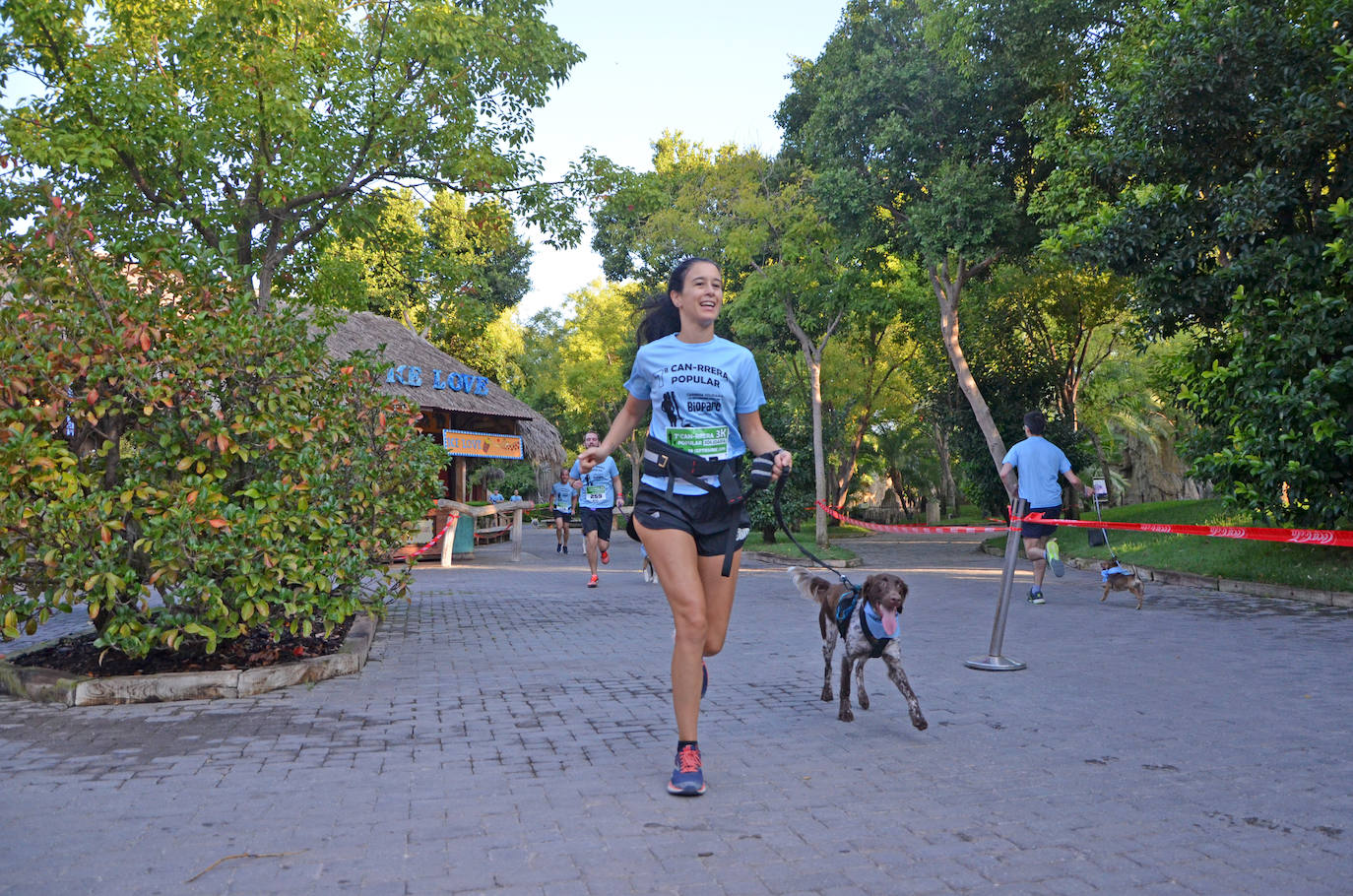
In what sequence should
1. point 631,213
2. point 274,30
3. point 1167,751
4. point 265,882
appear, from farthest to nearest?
point 631,213 → point 274,30 → point 1167,751 → point 265,882

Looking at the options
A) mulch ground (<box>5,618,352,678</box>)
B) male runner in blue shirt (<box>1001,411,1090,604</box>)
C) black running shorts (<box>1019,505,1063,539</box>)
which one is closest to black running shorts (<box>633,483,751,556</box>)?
mulch ground (<box>5,618,352,678</box>)

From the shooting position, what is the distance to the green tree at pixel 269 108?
10586 millimetres

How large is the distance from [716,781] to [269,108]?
29.1ft

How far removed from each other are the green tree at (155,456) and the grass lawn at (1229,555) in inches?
431

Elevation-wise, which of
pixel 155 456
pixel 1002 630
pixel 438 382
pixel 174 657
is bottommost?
pixel 174 657

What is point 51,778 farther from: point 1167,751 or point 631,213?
point 631,213

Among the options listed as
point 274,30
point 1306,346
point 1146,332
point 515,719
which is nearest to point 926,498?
point 1146,332

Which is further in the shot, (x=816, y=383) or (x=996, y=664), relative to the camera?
(x=816, y=383)

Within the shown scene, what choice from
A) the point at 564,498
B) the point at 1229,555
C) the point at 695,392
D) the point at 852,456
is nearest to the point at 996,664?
the point at 695,392

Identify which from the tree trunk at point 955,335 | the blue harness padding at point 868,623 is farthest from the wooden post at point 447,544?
the blue harness padding at point 868,623

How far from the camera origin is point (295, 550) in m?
6.89

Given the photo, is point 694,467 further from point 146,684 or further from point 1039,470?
point 1039,470

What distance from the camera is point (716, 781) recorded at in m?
4.62

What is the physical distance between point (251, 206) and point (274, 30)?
2069 mm
